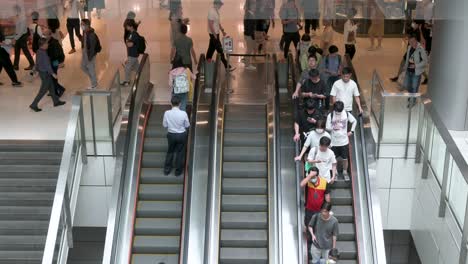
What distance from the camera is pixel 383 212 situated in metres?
13.4

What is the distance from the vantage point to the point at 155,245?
39.3ft

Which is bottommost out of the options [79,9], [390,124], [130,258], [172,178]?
[130,258]

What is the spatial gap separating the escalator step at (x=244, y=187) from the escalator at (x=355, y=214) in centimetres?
100

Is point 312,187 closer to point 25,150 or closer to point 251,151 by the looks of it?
point 251,151

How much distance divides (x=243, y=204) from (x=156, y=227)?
1492 millimetres

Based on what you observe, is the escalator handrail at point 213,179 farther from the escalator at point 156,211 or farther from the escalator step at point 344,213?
the escalator step at point 344,213

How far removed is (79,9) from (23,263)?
20.0 feet

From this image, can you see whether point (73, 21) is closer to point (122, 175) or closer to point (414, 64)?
point (122, 175)

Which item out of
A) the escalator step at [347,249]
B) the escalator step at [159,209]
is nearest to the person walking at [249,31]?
the escalator step at [159,209]

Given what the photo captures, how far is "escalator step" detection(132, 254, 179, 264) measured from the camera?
11828mm

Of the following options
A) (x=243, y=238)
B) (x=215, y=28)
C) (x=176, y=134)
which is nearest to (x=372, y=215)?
(x=243, y=238)

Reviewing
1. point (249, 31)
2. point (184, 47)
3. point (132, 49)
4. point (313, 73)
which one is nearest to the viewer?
point (313, 73)

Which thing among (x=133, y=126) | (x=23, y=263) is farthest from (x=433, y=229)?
(x=23, y=263)

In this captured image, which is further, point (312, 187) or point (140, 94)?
point (140, 94)
